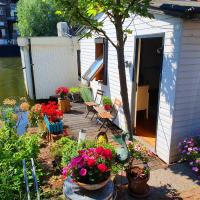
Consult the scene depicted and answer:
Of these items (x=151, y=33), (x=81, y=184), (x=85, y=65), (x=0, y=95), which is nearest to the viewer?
(x=81, y=184)

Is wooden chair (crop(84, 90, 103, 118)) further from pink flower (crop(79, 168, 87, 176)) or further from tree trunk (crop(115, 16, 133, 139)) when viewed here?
pink flower (crop(79, 168, 87, 176))

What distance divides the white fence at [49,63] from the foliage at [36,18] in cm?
1525

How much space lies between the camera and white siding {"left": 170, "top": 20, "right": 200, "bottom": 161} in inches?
195

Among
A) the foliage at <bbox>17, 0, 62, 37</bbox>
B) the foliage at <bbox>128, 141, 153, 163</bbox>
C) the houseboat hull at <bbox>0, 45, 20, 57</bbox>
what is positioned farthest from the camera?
the houseboat hull at <bbox>0, 45, 20, 57</bbox>

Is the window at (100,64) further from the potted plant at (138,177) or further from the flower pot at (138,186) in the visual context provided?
the flower pot at (138,186)

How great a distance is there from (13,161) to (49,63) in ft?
25.7

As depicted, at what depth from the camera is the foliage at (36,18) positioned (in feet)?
85.9

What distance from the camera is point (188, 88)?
5.31 m

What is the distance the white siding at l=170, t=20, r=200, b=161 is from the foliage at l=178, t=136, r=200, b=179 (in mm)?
207

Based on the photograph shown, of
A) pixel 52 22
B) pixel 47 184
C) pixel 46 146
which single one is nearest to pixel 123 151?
pixel 47 184

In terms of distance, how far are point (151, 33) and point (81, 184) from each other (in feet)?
13.0

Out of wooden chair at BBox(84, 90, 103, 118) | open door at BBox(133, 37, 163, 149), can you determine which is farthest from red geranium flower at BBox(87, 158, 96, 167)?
wooden chair at BBox(84, 90, 103, 118)

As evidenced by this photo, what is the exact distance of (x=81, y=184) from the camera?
355 cm

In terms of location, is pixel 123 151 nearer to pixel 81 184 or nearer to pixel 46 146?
pixel 81 184
